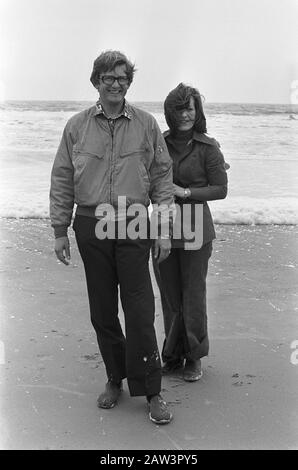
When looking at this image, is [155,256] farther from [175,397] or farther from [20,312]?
[20,312]

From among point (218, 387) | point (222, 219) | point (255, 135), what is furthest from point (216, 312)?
point (255, 135)

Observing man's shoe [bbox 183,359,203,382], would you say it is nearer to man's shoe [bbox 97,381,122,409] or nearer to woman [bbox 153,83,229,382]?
woman [bbox 153,83,229,382]

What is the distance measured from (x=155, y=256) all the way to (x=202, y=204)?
14.7 inches

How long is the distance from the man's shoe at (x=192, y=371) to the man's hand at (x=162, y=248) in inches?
23.7

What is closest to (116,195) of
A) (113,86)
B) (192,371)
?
(113,86)

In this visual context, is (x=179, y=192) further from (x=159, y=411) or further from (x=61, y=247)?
(x=159, y=411)

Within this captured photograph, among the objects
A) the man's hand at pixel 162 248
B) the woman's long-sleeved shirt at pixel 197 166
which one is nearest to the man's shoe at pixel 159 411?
the man's hand at pixel 162 248

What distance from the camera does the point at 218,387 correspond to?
3205 millimetres

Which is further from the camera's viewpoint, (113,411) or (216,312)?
(216,312)

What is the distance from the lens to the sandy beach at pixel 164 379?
2.73 metres

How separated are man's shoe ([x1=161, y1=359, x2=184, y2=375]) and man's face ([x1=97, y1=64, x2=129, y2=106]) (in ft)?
4.25

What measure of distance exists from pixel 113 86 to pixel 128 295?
858 mm

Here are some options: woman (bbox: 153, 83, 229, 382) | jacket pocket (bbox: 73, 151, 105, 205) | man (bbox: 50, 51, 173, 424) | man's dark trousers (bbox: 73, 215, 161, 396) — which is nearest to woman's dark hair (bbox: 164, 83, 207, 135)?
woman (bbox: 153, 83, 229, 382)

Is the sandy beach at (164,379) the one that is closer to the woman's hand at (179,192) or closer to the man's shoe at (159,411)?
the man's shoe at (159,411)
